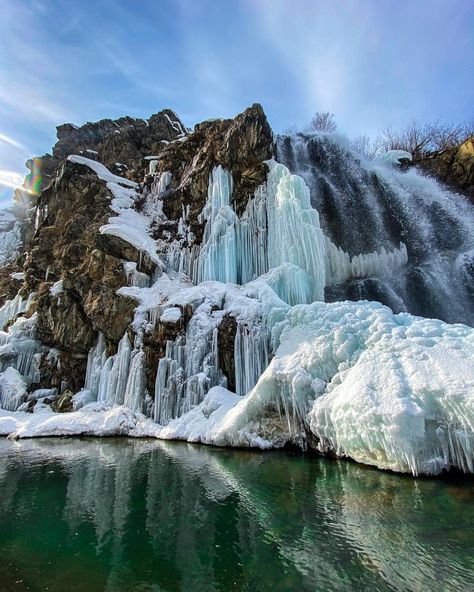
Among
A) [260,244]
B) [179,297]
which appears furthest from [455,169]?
[179,297]

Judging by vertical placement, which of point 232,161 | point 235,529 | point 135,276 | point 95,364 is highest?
point 232,161

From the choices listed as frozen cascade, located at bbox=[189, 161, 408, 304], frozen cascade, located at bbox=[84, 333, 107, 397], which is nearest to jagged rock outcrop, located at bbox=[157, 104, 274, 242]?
frozen cascade, located at bbox=[189, 161, 408, 304]

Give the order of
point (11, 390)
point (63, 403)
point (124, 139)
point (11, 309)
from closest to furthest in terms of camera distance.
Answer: point (63, 403)
point (11, 390)
point (11, 309)
point (124, 139)

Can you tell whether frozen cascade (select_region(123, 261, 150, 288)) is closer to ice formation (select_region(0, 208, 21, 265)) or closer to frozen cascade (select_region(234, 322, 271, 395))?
frozen cascade (select_region(234, 322, 271, 395))

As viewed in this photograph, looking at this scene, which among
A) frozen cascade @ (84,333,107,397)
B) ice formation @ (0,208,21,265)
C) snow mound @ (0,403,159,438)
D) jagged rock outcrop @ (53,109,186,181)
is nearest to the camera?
snow mound @ (0,403,159,438)

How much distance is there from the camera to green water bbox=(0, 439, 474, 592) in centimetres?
394

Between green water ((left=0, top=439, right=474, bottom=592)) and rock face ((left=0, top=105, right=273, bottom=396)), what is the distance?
6.53 metres

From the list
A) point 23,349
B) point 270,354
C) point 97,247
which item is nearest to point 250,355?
point 270,354

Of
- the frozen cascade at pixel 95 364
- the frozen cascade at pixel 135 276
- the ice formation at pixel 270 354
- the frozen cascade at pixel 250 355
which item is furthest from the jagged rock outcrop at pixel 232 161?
the frozen cascade at pixel 250 355

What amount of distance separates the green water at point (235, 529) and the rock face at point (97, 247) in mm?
6530

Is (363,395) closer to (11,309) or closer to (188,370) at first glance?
(188,370)

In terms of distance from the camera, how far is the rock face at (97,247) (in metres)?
17.2

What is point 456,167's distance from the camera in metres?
21.1

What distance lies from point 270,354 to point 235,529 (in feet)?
25.4
